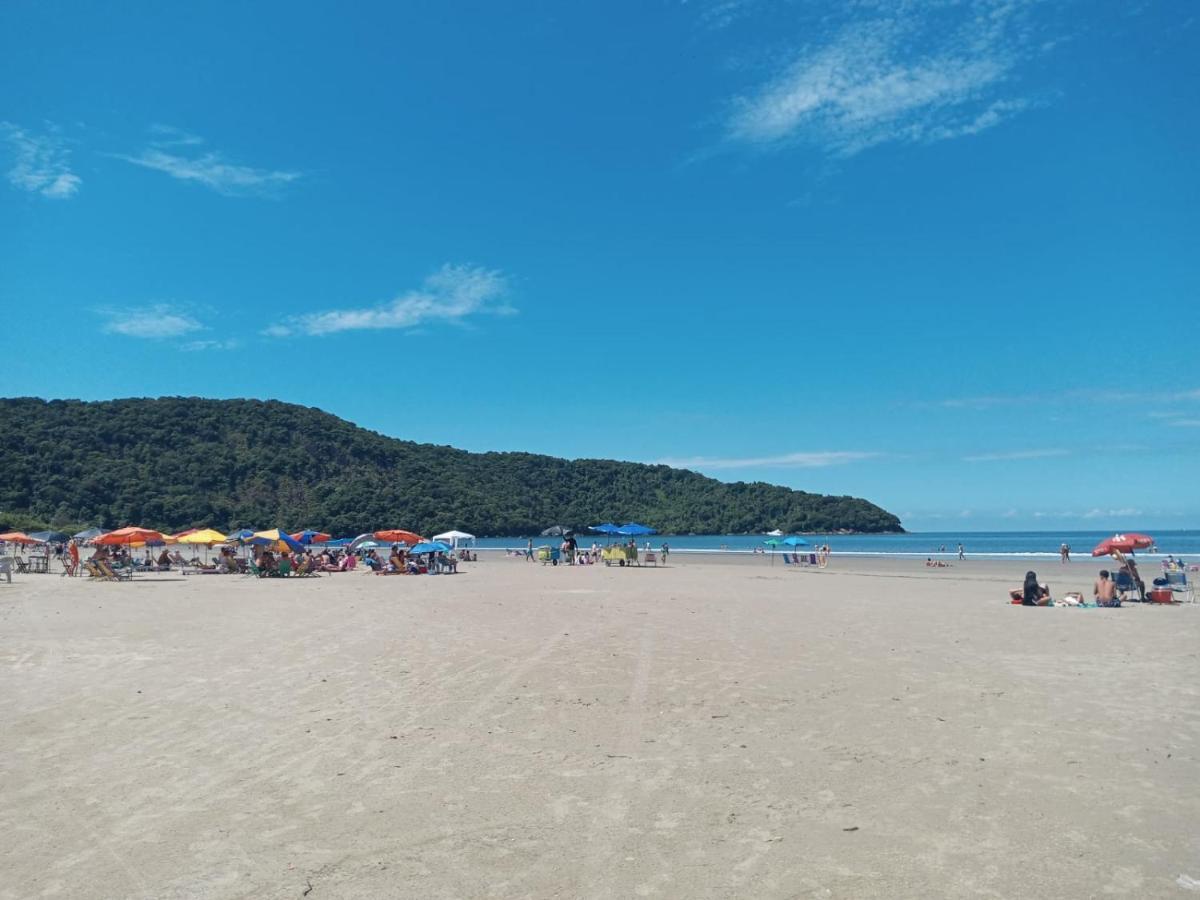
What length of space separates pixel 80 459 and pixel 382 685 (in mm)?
77375

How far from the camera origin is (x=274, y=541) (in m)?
30.1

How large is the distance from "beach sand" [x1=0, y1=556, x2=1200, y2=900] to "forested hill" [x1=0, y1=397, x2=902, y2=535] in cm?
6491

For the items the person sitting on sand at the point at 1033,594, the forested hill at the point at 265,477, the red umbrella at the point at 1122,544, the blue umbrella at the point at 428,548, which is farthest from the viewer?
the forested hill at the point at 265,477

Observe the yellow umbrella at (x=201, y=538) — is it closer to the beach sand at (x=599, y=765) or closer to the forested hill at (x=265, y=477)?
the beach sand at (x=599, y=765)

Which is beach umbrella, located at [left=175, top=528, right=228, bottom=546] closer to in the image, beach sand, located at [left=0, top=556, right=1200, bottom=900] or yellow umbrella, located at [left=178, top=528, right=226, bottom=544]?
yellow umbrella, located at [left=178, top=528, right=226, bottom=544]

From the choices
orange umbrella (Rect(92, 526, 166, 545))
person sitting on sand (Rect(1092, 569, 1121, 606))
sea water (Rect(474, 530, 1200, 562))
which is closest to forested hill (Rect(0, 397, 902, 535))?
sea water (Rect(474, 530, 1200, 562))

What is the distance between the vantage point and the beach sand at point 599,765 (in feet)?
13.5

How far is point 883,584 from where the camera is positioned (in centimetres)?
2506

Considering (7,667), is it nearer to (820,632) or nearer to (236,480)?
(820,632)

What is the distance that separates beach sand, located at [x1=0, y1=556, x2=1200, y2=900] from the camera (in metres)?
4.11

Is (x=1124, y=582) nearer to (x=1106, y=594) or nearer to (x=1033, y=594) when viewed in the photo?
(x=1106, y=594)

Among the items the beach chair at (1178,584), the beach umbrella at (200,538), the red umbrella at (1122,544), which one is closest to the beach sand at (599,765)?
the beach chair at (1178,584)

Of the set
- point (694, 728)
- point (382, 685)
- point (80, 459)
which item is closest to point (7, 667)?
point (382, 685)

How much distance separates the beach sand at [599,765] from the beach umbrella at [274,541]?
17507 millimetres
